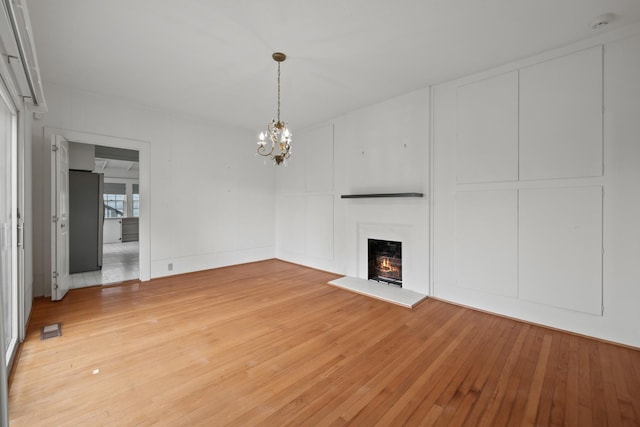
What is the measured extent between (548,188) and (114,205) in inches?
489

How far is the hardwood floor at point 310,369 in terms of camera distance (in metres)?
1.74

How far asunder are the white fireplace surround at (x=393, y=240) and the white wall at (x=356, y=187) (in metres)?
0.02

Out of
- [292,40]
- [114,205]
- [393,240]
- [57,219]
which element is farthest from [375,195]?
[114,205]

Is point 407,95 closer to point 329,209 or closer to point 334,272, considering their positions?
point 329,209

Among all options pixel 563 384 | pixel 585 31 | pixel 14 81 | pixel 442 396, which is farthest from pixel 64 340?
pixel 585 31

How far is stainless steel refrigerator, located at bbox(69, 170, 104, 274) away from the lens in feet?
17.1

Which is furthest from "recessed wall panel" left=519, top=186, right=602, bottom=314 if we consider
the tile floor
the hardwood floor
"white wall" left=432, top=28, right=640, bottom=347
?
the tile floor

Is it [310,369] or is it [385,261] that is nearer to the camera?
[310,369]

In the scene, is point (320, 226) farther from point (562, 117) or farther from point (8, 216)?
point (8, 216)

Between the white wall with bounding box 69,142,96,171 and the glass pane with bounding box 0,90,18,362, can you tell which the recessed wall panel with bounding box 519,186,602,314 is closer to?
the glass pane with bounding box 0,90,18,362

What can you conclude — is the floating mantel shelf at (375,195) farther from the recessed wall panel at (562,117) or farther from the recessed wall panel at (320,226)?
the recessed wall panel at (562,117)

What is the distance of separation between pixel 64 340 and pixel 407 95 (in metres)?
5.23

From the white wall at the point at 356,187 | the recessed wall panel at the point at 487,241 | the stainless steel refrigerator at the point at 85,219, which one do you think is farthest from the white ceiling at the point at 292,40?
the stainless steel refrigerator at the point at 85,219

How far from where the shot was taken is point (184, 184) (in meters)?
5.27
